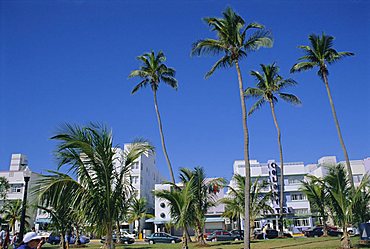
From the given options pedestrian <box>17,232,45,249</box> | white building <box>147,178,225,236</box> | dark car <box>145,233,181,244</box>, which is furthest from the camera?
white building <box>147,178,225,236</box>

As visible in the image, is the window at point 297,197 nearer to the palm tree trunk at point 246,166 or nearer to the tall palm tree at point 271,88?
the tall palm tree at point 271,88

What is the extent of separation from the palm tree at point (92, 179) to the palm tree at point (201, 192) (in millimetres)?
14276

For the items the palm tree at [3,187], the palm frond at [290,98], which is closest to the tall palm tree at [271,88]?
the palm frond at [290,98]

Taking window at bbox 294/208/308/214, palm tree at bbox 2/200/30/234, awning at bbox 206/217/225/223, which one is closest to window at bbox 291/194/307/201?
window at bbox 294/208/308/214

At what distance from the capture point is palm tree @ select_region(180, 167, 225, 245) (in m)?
26.0

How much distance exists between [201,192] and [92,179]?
54.6 feet

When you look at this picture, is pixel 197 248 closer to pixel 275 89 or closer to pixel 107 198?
pixel 107 198

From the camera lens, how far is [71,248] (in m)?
29.5

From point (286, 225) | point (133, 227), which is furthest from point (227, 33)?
point (133, 227)

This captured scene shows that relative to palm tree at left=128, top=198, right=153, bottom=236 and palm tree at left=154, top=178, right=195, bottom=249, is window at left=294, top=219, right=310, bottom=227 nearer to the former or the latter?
palm tree at left=128, top=198, right=153, bottom=236

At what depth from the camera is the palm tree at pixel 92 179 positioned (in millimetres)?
10695

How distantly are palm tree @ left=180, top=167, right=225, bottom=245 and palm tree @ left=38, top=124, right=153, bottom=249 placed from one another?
46.8ft

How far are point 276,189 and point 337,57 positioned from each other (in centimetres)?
3566

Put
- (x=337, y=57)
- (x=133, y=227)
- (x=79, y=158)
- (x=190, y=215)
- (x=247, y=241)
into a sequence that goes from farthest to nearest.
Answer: (x=133, y=227) < (x=337, y=57) < (x=190, y=215) < (x=247, y=241) < (x=79, y=158)
